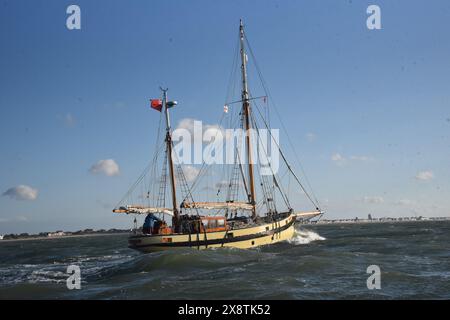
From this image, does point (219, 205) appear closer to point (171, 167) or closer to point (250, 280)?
point (171, 167)

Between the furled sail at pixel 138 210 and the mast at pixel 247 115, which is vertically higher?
the mast at pixel 247 115

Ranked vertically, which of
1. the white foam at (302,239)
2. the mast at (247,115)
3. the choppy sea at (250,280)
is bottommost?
the white foam at (302,239)

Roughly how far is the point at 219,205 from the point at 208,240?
10.2m

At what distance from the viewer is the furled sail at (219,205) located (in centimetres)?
5431

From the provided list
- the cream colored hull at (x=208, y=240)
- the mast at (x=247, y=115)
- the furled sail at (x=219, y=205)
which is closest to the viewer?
the cream colored hull at (x=208, y=240)

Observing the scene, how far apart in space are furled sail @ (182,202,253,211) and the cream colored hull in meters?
6.55

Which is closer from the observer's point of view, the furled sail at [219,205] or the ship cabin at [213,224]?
the ship cabin at [213,224]

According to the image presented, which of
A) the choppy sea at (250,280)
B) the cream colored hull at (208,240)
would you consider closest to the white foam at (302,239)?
the cream colored hull at (208,240)

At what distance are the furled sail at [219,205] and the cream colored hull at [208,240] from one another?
6551 mm

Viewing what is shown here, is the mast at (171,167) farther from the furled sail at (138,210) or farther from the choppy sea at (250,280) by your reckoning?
the choppy sea at (250,280)

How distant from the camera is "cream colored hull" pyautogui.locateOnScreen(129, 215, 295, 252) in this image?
47.3m

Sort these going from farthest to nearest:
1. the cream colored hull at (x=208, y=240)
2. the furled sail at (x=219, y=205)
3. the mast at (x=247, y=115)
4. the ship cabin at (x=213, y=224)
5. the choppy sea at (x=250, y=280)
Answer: the mast at (x=247, y=115), the furled sail at (x=219, y=205), the ship cabin at (x=213, y=224), the cream colored hull at (x=208, y=240), the choppy sea at (x=250, y=280)
